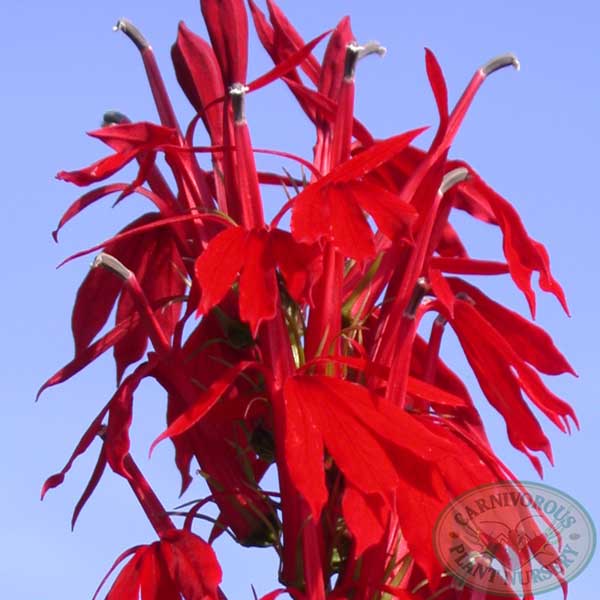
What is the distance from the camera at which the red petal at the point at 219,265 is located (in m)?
1.95

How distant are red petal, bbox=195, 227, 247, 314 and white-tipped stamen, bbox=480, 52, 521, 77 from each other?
24.5 inches

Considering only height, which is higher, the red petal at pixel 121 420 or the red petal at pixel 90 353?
the red petal at pixel 90 353

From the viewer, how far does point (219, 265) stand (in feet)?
6.54

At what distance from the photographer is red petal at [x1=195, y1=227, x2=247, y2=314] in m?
1.95

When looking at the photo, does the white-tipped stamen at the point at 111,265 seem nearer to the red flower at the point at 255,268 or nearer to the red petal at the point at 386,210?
the red flower at the point at 255,268

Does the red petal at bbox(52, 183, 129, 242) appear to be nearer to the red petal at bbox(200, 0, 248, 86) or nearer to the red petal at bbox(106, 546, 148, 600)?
the red petal at bbox(200, 0, 248, 86)

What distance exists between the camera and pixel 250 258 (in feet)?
6.62

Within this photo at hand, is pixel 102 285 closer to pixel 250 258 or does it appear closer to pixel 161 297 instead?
pixel 161 297

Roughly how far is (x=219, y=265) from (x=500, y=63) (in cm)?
74

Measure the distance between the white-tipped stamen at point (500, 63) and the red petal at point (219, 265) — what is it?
62 centimetres

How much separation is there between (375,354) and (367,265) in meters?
0.14

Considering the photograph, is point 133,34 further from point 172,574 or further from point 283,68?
point 172,574

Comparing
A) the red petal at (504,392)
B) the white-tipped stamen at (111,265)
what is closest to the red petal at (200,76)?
Result: the white-tipped stamen at (111,265)

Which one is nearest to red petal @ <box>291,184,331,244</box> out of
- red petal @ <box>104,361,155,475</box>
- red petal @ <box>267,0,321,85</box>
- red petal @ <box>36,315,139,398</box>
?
red petal @ <box>104,361,155,475</box>
